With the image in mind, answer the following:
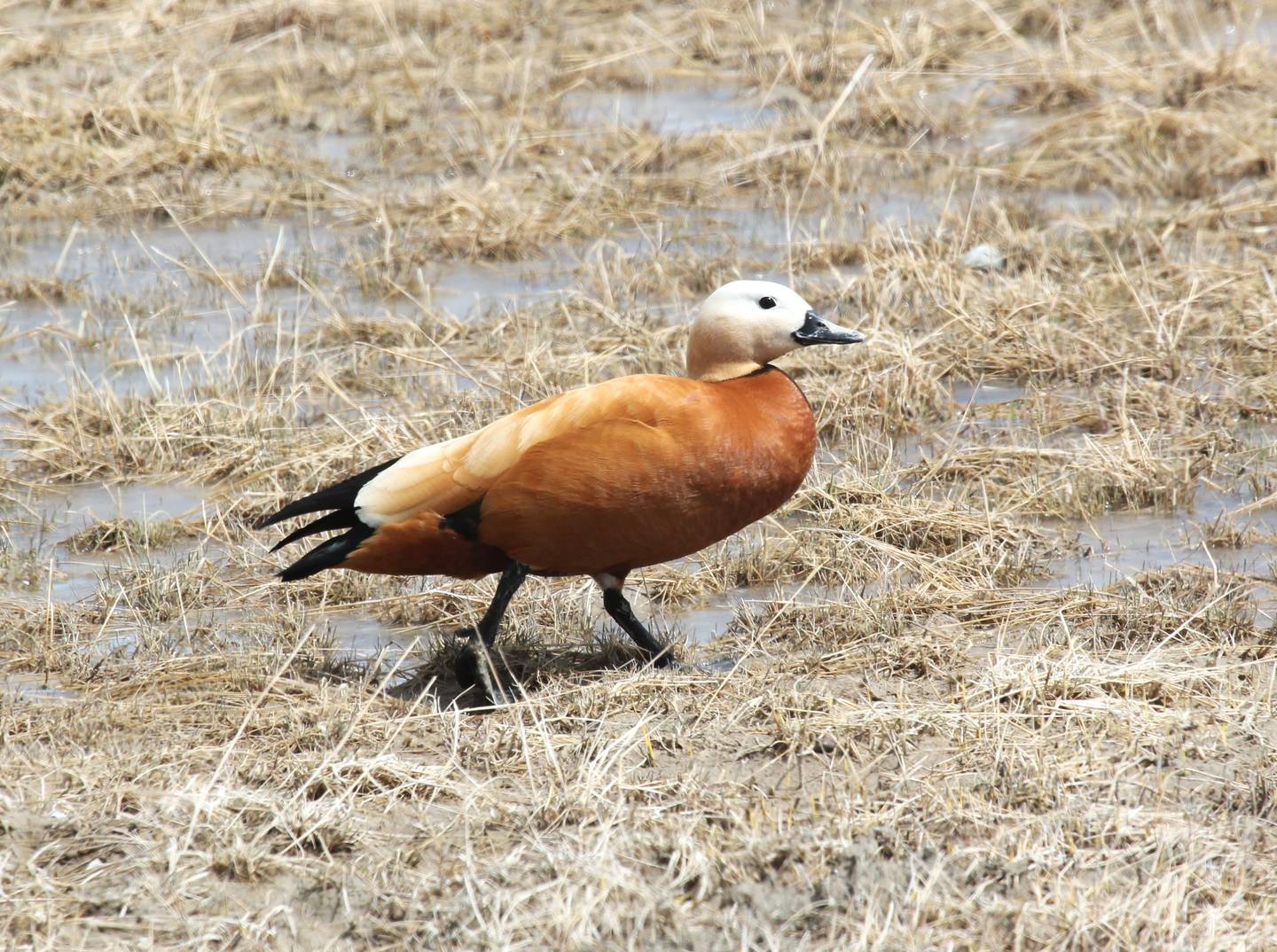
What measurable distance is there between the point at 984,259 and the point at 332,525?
4.22 meters

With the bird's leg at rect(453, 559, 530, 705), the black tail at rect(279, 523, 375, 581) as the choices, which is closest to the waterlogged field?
the bird's leg at rect(453, 559, 530, 705)

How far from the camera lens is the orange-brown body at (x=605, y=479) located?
4570 mm

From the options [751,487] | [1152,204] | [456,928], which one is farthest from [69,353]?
[1152,204]

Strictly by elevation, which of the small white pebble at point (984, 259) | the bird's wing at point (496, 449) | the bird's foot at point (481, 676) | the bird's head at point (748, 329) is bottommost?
the small white pebble at point (984, 259)

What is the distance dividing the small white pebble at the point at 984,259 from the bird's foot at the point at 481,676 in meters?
3.99

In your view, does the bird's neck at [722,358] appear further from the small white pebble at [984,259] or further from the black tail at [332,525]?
the small white pebble at [984,259]

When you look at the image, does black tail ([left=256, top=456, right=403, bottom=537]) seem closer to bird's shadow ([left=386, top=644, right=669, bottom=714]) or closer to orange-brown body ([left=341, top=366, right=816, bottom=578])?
orange-brown body ([left=341, top=366, right=816, bottom=578])

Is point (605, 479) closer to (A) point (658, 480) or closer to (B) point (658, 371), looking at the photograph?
(A) point (658, 480)

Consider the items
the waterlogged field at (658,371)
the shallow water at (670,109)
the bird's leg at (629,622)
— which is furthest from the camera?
the shallow water at (670,109)

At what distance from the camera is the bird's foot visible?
4.73 m

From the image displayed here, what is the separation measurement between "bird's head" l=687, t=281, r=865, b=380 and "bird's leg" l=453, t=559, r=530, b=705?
2.54 feet

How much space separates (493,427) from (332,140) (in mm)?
5950

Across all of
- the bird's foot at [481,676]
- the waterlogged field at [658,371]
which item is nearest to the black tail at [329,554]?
the waterlogged field at [658,371]

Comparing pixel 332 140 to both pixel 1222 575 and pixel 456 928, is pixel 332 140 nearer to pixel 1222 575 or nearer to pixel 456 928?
pixel 1222 575
